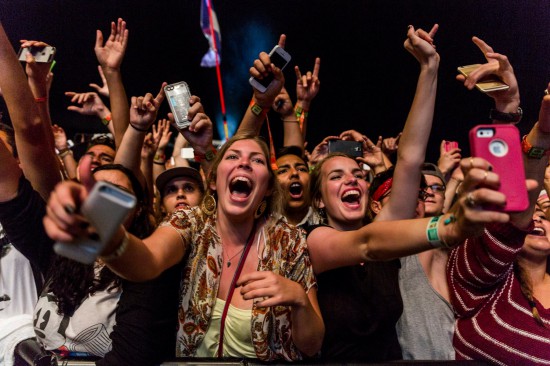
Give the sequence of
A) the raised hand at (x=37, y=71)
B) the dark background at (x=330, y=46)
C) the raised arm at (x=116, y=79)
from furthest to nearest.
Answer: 1. the dark background at (x=330, y=46)
2. the raised arm at (x=116, y=79)
3. the raised hand at (x=37, y=71)

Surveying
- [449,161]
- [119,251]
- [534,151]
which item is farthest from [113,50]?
[449,161]

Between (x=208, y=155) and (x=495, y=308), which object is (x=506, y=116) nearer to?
(x=495, y=308)

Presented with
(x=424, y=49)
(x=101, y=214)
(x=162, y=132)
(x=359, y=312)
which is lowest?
(x=359, y=312)

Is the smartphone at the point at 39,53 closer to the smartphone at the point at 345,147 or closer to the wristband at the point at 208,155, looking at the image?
the wristband at the point at 208,155

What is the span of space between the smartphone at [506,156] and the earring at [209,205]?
1222 millimetres

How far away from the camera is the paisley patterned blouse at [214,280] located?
5.24 ft

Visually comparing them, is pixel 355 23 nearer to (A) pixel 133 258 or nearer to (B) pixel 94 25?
(B) pixel 94 25

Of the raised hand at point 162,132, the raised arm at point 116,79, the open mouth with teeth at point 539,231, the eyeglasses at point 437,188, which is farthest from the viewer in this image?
the raised hand at point 162,132

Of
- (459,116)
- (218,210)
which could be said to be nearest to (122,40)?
(218,210)

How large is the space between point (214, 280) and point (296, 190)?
4.89ft

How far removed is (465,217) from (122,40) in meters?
2.62

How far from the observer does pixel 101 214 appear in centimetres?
93

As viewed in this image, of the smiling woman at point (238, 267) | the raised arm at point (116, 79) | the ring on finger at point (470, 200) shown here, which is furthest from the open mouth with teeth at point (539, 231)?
the raised arm at point (116, 79)

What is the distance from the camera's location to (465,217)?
1.11 meters
